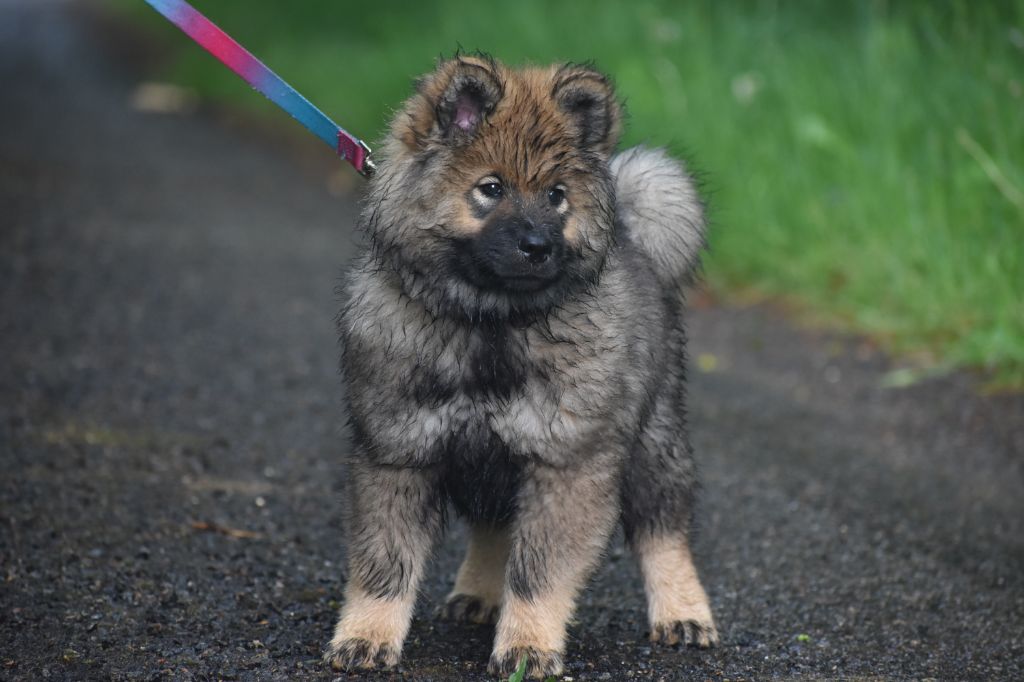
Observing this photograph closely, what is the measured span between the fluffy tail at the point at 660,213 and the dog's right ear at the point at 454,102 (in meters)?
0.69

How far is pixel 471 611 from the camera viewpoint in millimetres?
3857

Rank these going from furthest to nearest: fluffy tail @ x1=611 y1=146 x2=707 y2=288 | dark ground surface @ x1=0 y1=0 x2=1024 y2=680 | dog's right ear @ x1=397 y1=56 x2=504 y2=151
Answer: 1. fluffy tail @ x1=611 y1=146 x2=707 y2=288
2. dark ground surface @ x1=0 y1=0 x2=1024 y2=680
3. dog's right ear @ x1=397 y1=56 x2=504 y2=151

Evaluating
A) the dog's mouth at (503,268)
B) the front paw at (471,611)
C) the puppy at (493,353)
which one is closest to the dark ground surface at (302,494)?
the front paw at (471,611)

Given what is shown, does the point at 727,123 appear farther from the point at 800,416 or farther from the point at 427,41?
the point at 427,41

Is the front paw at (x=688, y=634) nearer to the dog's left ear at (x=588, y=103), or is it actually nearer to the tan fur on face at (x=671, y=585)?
the tan fur on face at (x=671, y=585)

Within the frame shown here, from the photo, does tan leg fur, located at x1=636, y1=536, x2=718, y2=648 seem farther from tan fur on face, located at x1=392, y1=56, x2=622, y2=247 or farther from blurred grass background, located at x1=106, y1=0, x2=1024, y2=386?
blurred grass background, located at x1=106, y1=0, x2=1024, y2=386

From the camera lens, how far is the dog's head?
10.7ft

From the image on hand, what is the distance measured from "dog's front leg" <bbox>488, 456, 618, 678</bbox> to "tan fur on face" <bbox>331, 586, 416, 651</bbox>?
244 millimetres

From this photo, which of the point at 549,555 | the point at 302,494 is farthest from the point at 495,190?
the point at 302,494

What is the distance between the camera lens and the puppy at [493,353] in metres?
3.30

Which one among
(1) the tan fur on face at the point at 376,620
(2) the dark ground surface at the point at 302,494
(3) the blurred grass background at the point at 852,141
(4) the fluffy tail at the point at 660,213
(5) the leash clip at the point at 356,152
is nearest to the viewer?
(1) the tan fur on face at the point at 376,620

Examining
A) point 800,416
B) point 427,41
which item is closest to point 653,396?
point 800,416

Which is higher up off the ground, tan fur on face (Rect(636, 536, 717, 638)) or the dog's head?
the dog's head

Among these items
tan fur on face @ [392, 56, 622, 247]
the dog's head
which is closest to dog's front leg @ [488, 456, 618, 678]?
the dog's head
